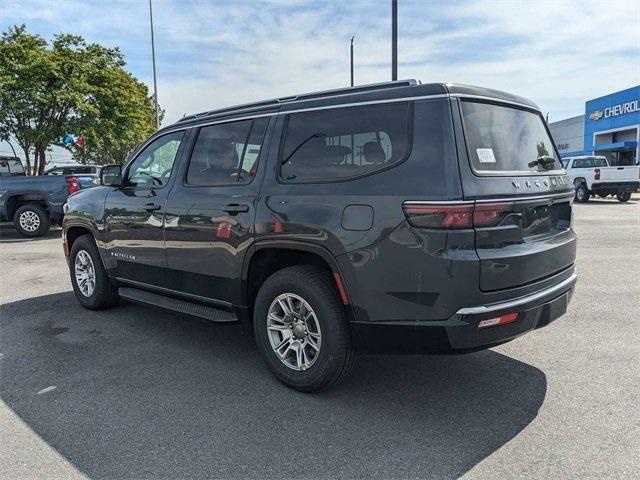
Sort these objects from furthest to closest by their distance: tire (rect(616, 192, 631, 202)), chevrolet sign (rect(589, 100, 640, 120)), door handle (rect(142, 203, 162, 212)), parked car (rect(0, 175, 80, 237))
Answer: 1. chevrolet sign (rect(589, 100, 640, 120))
2. tire (rect(616, 192, 631, 202))
3. parked car (rect(0, 175, 80, 237))
4. door handle (rect(142, 203, 162, 212))

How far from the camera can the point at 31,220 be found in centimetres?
1184

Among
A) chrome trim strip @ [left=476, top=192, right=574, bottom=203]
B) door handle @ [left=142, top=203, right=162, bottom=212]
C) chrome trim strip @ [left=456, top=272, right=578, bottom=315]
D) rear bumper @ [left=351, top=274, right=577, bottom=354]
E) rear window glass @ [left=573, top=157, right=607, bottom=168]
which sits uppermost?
rear window glass @ [left=573, top=157, right=607, bottom=168]

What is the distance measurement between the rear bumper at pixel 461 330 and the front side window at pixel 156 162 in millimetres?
2461

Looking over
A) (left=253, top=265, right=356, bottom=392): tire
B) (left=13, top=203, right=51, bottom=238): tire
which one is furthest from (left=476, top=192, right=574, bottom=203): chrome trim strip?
(left=13, top=203, right=51, bottom=238): tire

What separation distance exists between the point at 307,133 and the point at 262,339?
1518mm

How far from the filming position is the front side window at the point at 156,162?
4.70 meters

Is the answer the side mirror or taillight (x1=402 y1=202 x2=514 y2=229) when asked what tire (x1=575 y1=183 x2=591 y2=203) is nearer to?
the side mirror

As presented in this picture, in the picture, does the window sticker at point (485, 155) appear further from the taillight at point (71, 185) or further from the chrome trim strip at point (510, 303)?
the taillight at point (71, 185)

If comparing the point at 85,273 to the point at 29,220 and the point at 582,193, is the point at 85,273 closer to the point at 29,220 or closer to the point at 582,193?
the point at 29,220

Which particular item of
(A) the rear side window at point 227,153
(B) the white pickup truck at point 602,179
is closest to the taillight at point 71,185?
(A) the rear side window at point 227,153

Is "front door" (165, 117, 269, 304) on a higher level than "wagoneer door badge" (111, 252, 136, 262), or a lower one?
higher

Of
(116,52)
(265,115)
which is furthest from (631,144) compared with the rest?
(265,115)

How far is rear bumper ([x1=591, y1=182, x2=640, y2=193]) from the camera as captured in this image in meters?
20.0

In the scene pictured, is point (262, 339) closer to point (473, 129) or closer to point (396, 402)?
point (396, 402)
